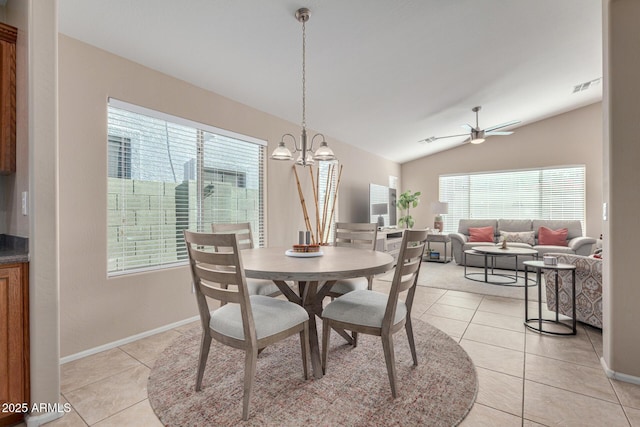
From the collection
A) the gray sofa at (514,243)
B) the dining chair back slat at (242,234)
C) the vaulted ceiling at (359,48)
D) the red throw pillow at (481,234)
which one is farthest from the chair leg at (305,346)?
the red throw pillow at (481,234)

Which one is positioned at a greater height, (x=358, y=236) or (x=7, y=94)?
(x=7, y=94)

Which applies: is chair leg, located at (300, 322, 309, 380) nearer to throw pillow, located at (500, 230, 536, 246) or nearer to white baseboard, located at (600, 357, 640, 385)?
white baseboard, located at (600, 357, 640, 385)

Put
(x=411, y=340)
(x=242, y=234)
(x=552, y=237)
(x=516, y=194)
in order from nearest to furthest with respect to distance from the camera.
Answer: (x=411, y=340) → (x=242, y=234) → (x=552, y=237) → (x=516, y=194)

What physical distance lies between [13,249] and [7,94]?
34.4 inches

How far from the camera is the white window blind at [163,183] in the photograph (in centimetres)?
254

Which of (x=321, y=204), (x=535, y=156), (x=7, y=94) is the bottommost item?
(x=321, y=204)

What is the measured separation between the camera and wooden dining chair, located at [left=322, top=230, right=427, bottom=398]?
5.70 feet

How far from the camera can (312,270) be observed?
67.1 inches

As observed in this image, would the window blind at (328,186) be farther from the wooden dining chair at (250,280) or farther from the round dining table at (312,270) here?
the round dining table at (312,270)

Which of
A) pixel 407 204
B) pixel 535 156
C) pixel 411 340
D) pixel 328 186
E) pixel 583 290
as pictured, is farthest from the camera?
pixel 407 204

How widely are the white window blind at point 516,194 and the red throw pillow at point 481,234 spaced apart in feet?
3.21

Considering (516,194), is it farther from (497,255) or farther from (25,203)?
(25,203)

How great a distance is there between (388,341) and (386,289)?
8.47 feet

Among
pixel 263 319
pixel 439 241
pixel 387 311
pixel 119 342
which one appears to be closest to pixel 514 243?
pixel 439 241
